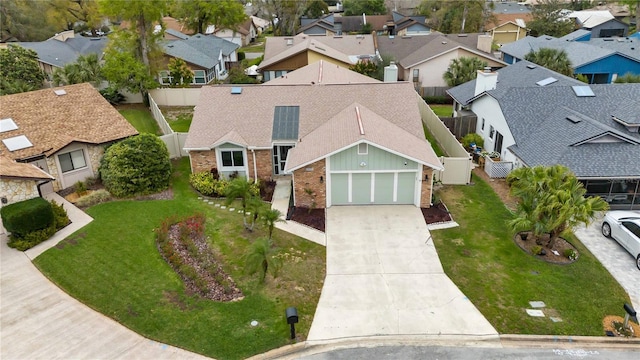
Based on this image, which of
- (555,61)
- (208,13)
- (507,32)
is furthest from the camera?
(507,32)

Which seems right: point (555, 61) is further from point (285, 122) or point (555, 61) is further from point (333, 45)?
point (285, 122)

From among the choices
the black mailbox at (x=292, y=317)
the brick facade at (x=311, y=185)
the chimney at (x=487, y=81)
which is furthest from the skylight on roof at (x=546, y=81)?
the black mailbox at (x=292, y=317)

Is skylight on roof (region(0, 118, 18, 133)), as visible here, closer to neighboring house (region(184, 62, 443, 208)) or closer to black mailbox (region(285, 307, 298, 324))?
neighboring house (region(184, 62, 443, 208))

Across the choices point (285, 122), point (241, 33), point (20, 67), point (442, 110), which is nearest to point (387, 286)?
point (285, 122)

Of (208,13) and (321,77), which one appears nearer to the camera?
(321,77)

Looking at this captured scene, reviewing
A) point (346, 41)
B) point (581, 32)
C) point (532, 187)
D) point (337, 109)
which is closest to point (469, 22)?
point (581, 32)

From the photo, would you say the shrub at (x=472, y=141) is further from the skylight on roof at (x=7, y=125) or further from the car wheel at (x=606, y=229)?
the skylight on roof at (x=7, y=125)

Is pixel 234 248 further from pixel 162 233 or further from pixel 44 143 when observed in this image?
pixel 44 143
